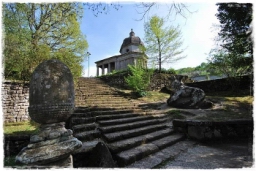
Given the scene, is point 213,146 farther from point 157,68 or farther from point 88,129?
point 157,68

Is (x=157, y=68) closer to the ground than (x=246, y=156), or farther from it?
farther from it

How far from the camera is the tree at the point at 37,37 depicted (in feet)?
22.1

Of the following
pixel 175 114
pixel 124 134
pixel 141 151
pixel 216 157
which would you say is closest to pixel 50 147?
pixel 141 151

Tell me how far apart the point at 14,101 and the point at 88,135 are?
4576mm

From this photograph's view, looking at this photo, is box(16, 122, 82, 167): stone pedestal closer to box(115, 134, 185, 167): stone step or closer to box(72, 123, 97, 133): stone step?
box(115, 134, 185, 167): stone step

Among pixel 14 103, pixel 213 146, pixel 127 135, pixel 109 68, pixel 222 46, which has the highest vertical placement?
pixel 109 68

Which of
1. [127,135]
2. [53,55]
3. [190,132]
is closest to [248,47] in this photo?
[190,132]

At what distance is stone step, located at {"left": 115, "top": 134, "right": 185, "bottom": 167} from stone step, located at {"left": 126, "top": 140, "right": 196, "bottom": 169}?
82mm

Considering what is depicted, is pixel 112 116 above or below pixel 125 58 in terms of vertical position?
below

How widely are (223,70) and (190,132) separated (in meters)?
10.6

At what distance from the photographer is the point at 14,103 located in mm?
6594

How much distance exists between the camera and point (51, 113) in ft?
7.68

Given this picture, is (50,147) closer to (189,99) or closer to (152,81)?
(189,99)

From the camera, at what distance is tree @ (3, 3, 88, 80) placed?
22.1 feet
